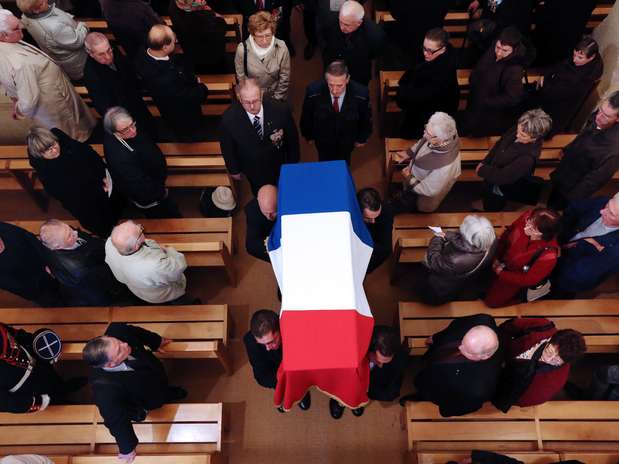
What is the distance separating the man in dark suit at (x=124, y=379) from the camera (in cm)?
282

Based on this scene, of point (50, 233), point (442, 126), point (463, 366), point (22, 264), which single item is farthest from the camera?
point (22, 264)

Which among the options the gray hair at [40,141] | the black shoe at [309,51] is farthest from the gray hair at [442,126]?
the black shoe at [309,51]

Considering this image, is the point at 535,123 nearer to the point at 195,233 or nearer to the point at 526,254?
the point at 526,254

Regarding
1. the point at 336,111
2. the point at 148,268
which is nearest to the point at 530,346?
the point at 336,111

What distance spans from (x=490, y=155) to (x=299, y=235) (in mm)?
1873

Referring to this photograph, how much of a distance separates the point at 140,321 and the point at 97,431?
2.69 feet

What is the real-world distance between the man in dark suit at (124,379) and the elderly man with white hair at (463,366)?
1.81 metres

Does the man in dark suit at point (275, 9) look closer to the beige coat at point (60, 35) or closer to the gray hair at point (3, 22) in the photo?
the beige coat at point (60, 35)

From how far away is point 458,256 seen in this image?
3166 millimetres

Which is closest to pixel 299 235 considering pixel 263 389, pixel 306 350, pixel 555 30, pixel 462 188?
pixel 306 350

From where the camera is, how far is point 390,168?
180 inches

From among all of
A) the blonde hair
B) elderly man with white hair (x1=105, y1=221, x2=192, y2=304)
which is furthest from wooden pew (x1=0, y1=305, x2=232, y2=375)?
the blonde hair

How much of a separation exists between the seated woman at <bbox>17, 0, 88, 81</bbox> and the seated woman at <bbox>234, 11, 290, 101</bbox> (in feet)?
5.09

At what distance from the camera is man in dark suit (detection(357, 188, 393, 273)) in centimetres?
319
